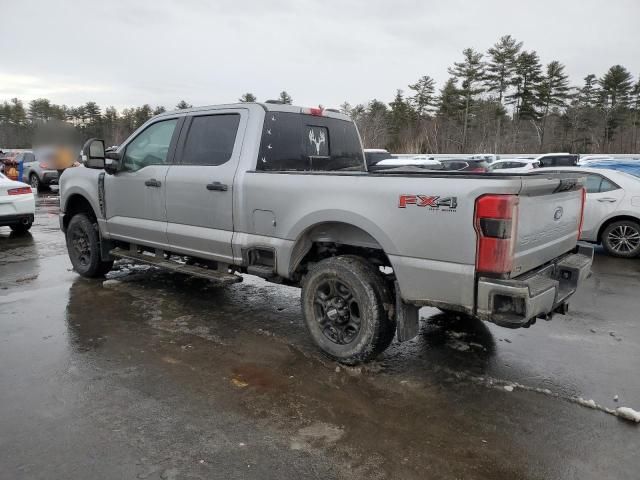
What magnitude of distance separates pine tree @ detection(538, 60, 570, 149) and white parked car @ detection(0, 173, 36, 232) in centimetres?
4928

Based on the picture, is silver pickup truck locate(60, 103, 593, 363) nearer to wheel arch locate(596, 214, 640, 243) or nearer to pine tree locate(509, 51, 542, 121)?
wheel arch locate(596, 214, 640, 243)

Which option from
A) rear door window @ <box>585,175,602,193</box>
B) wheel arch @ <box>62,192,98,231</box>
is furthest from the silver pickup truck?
rear door window @ <box>585,175,602,193</box>

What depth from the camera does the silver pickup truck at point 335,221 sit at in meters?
3.15

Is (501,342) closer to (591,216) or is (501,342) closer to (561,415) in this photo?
(561,415)

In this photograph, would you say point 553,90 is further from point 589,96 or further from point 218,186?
point 218,186

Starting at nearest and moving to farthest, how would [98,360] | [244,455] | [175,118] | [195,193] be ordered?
[244,455]
[98,360]
[195,193]
[175,118]

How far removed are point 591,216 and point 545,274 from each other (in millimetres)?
5740

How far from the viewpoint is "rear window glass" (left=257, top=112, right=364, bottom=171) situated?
4656 mm

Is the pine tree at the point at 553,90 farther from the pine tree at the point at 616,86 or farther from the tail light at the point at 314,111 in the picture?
the tail light at the point at 314,111

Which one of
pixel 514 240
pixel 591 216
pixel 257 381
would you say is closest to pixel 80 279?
pixel 257 381

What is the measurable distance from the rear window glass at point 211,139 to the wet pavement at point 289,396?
1646mm

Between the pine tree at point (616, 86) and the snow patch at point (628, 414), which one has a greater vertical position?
the pine tree at point (616, 86)

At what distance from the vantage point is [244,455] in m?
2.78

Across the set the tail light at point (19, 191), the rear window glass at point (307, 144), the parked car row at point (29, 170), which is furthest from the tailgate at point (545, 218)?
the parked car row at point (29, 170)
